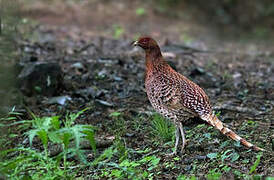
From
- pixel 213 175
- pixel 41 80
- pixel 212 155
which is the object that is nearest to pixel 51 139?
pixel 213 175

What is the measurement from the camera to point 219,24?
14383 millimetres

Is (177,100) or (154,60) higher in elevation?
(154,60)

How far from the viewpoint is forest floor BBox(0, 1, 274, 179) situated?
4.50 m

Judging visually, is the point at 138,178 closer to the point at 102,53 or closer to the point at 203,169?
the point at 203,169

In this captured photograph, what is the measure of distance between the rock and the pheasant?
6.97 feet

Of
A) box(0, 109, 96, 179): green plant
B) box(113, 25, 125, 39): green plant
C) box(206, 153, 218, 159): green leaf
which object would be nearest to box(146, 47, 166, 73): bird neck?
box(206, 153, 218, 159): green leaf

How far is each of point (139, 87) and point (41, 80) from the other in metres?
1.63

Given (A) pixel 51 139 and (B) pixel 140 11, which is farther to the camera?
(B) pixel 140 11

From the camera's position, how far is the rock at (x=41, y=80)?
665 centimetres

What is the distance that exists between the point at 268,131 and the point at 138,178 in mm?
2057

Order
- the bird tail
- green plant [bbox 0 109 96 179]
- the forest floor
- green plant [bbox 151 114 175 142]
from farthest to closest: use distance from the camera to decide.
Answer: green plant [bbox 151 114 175 142], the forest floor, the bird tail, green plant [bbox 0 109 96 179]

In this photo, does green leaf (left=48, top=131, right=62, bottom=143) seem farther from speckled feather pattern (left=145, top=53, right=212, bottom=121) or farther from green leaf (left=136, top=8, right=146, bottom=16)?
green leaf (left=136, top=8, right=146, bottom=16)

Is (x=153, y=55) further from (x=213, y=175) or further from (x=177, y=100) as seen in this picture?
(x=213, y=175)

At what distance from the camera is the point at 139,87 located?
712 centimetres
